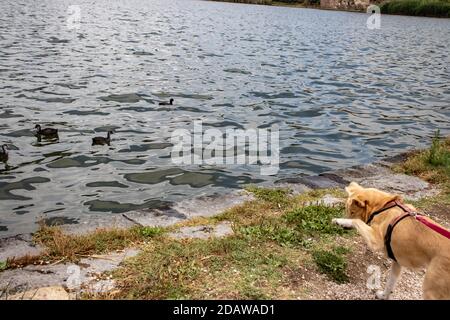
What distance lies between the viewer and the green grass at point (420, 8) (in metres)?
117

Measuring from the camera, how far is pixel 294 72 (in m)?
30.7

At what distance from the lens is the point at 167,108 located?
20031mm

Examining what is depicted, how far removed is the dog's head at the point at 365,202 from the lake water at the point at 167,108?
231 inches

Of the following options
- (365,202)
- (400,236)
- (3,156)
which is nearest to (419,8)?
(3,156)

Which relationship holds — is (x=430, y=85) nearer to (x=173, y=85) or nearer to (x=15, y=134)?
(x=173, y=85)

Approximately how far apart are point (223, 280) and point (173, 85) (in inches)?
758

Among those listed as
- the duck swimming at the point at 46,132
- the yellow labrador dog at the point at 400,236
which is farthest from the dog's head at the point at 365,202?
the duck swimming at the point at 46,132

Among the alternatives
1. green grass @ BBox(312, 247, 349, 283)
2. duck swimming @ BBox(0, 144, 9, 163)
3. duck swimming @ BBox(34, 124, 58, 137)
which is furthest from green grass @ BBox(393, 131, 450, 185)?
duck swimming @ BBox(0, 144, 9, 163)

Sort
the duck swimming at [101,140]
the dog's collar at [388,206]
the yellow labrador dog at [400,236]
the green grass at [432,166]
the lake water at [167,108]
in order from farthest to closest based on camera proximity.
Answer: the duck swimming at [101,140]
the lake water at [167,108]
the green grass at [432,166]
the dog's collar at [388,206]
the yellow labrador dog at [400,236]

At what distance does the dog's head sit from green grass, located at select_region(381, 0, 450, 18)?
12830 centimetres

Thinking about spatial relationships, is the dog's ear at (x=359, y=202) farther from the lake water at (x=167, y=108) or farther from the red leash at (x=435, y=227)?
the lake water at (x=167, y=108)

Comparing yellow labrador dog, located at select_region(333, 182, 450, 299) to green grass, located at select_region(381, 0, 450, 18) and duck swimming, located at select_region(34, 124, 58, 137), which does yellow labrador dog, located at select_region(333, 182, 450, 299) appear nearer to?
duck swimming, located at select_region(34, 124, 58, 137)

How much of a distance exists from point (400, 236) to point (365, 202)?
0.93 metres
